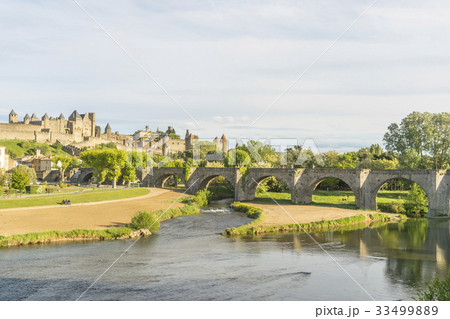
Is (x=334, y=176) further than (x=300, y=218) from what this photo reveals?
Yes

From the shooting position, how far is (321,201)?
5644 cm

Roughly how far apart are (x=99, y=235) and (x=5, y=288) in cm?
1255

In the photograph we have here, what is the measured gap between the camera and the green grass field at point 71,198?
4297 centimetres

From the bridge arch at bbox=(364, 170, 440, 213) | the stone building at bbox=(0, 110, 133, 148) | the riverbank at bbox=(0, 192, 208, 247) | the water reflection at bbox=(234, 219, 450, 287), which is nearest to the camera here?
the water reflection at bbox=(234, 219, 450, 287)

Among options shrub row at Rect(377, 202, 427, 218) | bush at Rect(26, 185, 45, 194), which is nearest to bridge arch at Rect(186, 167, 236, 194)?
→ bush at Rect(26, 185, 45, 194)

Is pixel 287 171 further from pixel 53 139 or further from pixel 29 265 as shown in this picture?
pixel 53 139

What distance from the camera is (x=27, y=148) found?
130m

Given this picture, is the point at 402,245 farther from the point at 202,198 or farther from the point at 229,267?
the point at 202,198

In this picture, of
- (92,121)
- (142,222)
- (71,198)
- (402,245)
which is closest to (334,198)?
(402,245)

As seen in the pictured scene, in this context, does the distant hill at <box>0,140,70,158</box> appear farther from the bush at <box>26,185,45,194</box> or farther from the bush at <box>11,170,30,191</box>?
the bush at <box>11,170,30,191</box>

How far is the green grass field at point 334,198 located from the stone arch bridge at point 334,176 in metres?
1.67

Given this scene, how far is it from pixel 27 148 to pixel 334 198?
4074 inches

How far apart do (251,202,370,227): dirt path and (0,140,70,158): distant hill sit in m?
93.3

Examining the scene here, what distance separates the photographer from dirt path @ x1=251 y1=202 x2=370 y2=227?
41.5 metres
